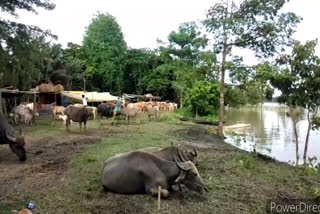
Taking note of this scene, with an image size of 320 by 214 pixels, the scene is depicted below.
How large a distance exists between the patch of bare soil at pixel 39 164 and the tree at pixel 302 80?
23.3 feet

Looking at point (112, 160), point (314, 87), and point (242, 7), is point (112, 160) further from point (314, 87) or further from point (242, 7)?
point (242, 7)

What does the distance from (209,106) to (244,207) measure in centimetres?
2896

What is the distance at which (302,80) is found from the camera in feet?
44.3

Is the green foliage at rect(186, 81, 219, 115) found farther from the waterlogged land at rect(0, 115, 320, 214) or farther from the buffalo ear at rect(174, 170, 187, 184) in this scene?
the buffalo ear at rect(174, 170, 187, 184)

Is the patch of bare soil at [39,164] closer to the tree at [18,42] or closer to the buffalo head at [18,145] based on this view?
the buffalo head at [18,145]

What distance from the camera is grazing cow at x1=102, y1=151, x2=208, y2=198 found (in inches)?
254

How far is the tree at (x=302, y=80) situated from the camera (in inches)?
522

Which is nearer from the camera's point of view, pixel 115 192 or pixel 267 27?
pixel 115 192

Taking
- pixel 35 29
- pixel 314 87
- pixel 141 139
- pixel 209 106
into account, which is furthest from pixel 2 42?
A: pixel 209 106

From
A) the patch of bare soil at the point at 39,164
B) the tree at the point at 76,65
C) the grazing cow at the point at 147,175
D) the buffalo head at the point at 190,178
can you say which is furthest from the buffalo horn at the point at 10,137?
the tree at the point at 76,65

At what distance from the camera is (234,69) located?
685 inches

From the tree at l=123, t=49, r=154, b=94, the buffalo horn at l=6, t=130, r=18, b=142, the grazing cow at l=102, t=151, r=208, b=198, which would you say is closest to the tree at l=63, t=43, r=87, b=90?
the tree at l=123, t=49, r=154, b=94

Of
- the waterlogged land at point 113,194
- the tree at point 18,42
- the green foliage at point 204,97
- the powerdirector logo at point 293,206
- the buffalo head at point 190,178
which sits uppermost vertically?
the tree at point 18,42

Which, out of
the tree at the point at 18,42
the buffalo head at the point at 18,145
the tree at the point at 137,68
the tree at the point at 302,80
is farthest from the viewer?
the tree at the point at 137,68
